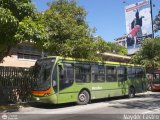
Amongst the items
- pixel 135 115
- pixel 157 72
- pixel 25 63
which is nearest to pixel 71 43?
pixel 25 63

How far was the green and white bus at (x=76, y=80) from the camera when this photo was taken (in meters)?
17.2

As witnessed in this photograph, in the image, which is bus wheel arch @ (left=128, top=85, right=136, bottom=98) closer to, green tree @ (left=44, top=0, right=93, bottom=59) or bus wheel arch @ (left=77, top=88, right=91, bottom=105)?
green tree @ (left=44, top=0, right=93, bottom=59)

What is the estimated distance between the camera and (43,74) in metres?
17.7

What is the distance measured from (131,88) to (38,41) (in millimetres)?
10517

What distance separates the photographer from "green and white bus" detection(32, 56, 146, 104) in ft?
56.4

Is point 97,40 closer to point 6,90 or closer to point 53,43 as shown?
point 53,43

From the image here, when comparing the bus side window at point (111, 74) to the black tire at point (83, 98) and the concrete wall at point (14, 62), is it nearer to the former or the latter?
the black tire at point (83, 98)

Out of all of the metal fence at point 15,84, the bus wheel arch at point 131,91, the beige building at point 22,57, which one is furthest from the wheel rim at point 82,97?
the beige building at point 22,57

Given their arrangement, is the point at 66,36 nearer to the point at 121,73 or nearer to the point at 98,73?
the point at 98,73

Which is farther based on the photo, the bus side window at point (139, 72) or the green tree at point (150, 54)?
the green tree at point (150, 54)

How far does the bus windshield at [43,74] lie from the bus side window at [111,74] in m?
5.10

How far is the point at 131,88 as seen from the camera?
2438cm

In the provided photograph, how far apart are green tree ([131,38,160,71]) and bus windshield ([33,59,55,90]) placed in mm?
19370

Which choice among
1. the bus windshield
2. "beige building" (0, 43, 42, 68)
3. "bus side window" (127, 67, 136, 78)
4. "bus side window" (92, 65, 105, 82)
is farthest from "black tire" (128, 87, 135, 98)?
the bus windshield
